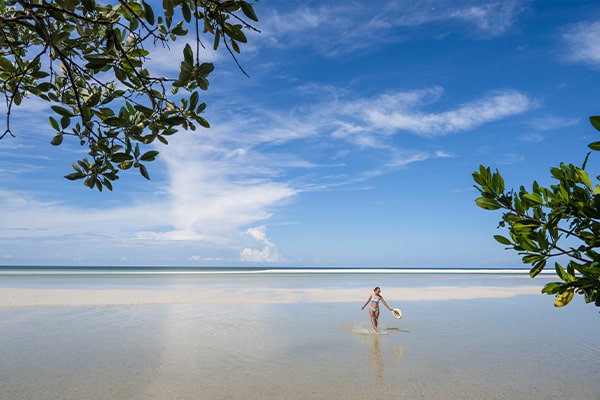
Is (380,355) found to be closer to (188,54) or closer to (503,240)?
(503,240)

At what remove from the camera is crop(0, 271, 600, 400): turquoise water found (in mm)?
8219

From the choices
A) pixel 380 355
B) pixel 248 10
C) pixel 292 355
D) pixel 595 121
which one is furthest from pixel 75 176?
pixel 380 355

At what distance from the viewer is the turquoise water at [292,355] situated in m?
8.22

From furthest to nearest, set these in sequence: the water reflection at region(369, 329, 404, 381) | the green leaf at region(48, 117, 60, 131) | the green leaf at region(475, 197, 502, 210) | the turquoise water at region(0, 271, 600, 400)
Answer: the water reflection at region(369, 329, 404, 381)
the turquoise water at region(0, 271, 600, 400)
the green leaf at region(48, 117, 60, 131)
the green leaf at region(475, 197, 502, 210)

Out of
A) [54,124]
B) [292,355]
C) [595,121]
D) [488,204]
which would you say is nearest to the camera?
[595,121]

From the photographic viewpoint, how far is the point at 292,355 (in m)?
10.9

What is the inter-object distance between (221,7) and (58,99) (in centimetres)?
212

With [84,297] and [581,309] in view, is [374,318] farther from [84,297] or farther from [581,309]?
[84,297]

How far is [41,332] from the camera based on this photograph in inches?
542

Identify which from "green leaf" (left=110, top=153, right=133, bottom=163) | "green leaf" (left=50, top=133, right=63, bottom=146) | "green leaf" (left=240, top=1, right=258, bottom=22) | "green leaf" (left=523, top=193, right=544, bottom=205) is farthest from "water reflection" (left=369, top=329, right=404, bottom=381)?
"green leaf" (left=240, top=1, right=258, bottom=22)

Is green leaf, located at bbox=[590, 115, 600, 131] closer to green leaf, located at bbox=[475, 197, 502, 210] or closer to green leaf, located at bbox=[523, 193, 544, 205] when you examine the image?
green leaf, located at bbox=[523, 193, 544, 205]

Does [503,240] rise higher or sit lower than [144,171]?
lower

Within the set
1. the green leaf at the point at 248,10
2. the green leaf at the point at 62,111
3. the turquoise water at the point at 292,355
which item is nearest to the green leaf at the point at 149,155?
the green leaf at the point at 62,111

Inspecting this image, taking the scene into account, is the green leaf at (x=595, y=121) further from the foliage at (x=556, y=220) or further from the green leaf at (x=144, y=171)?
the green leaf at (x=144, y=171)
